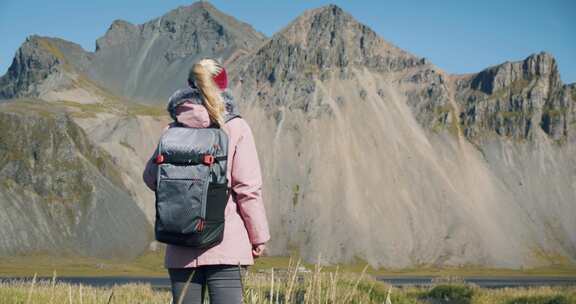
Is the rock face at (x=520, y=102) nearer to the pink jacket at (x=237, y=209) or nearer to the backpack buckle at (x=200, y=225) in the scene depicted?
the pink jacket at (x=237, y=209)

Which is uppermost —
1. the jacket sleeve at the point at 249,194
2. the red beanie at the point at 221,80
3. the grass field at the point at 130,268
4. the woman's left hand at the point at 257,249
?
the red beanie at the point at 221,80

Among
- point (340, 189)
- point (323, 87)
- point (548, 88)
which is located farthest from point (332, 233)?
point (548, 88)

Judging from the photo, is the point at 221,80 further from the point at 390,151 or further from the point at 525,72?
the point at 525,72

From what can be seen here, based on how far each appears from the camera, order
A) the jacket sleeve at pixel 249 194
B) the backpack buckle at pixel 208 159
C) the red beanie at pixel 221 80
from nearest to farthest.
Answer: the backpack buckle at pixel 208 159, the jacket sleeve at pixel 249 194, the red beanie at pixel 221 80

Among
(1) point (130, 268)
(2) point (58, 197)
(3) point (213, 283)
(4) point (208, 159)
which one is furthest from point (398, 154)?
(4) point (208, 159)

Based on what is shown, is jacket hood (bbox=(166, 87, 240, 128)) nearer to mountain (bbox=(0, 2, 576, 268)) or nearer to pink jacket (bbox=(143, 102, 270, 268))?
pink jacket (bbox=(143, 102, 270, 268))

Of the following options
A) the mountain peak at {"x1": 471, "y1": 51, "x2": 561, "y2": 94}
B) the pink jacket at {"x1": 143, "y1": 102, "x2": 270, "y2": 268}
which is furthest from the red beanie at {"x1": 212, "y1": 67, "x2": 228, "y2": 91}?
the mountain peak at {"x1": 471, "y1": 51, "x2": 561, "y2": 94}

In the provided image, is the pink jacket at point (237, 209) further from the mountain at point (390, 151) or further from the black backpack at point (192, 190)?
the mountain at point (390, 151)

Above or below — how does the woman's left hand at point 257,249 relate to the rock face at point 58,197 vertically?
below

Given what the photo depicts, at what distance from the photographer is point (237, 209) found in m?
7.15

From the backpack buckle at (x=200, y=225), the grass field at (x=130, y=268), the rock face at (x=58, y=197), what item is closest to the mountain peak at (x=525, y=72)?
the grass field at (x=130, y=268)

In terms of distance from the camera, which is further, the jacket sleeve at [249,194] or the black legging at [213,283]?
the jacket sleeve at [249,194]

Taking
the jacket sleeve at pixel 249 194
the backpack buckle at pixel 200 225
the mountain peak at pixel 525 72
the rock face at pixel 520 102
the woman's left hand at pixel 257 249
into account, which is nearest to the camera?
the backpack buckle at pixel 200 225

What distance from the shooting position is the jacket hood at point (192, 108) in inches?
283
